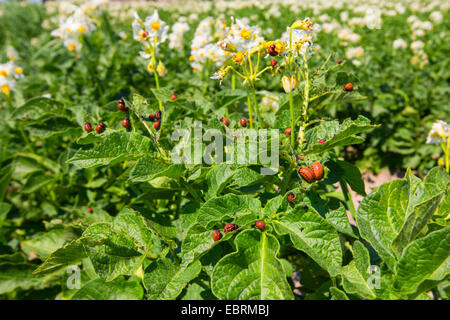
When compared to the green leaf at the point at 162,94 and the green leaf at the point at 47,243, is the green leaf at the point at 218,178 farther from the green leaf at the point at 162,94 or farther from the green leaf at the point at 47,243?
the green leaf at the point at 47,243

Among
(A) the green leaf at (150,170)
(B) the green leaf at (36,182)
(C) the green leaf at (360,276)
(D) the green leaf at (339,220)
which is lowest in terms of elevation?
(C) the green leaf at (360,276)

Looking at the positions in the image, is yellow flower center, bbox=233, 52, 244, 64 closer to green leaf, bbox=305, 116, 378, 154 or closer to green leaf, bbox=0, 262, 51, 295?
green leaf, bbox=305, 116, 378, 154

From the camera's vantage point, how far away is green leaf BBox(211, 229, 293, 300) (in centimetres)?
83

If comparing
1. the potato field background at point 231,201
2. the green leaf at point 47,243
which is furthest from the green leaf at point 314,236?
the green leaf at point 47,243

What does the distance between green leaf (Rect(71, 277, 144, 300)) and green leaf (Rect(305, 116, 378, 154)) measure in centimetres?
73

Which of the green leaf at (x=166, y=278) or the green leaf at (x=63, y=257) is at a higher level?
the green leaf at (x=63, y=257)

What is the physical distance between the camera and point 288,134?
112 cm

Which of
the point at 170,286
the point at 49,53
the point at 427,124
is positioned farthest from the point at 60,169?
the point at 427,124

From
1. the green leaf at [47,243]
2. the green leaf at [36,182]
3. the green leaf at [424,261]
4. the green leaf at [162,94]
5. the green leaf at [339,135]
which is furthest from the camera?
the green leaf at [36,182]

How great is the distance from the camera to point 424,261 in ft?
2.62

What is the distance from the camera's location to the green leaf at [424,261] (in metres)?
0.78

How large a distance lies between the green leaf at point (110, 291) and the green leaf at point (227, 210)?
391mm

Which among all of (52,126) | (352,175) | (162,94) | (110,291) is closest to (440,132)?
(352,175)

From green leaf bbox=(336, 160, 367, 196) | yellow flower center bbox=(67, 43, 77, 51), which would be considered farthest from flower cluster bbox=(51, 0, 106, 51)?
green leaf bbox=(336, 160, 367, 196)
